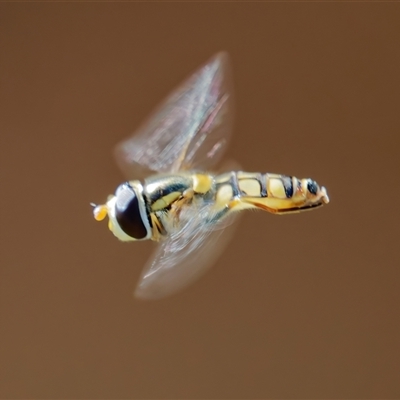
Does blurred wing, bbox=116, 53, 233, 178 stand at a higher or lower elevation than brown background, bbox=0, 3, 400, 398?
lower

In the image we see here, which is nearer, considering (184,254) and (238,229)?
(184,254)

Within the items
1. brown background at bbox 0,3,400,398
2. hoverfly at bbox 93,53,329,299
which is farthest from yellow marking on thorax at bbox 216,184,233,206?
brown background at bbox 0,3,400,398

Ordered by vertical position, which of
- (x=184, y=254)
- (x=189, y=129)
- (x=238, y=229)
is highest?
(x=238, y=229)

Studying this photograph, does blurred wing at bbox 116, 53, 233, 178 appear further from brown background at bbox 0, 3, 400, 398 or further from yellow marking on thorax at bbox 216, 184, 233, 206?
brown background at bbox 0, 3, 400, 398

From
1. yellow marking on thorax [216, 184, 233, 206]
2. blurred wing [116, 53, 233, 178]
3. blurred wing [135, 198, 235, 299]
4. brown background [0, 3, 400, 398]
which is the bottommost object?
blurred wing [135, 198, 235, 299]

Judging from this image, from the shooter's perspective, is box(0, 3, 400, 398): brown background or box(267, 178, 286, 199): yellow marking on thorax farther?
box(0, 3, 400, 398): brown background

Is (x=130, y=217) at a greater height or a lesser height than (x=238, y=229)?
lesser

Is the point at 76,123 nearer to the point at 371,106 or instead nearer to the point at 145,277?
the point at 371,106

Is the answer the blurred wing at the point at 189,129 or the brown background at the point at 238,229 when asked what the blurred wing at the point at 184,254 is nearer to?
the blurred wing at the point at 189,129

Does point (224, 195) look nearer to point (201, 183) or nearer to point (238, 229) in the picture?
point (201, 183)

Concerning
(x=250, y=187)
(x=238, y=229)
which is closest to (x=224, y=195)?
(x=250, y=187)
